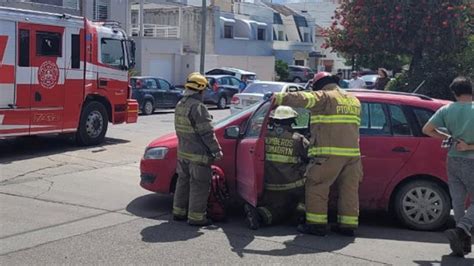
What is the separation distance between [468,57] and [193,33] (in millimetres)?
29758

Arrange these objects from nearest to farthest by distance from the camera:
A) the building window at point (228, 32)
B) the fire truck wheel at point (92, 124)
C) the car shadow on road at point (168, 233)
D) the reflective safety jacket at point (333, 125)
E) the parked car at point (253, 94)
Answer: the car shadow on road at point (168, 233) < the reflective safety jacket at point (333, 125) < the fire truck wheel at point (92, 124) < the parked car at point (253, 94) < the building window at point (228, 32)

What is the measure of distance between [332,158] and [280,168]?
23.6 inches

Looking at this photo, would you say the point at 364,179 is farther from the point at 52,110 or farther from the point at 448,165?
the point at 52,110

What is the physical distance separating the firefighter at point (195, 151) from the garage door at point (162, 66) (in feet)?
97.8

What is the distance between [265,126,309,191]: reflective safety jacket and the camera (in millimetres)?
6883

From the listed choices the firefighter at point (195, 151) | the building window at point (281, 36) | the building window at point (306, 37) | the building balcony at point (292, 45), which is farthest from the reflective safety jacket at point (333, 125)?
the building window at point (306, 37)

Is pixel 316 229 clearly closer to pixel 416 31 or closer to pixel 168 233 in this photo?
pixel 168 233

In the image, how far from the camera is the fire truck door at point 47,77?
12.1m

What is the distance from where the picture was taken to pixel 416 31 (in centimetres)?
1423

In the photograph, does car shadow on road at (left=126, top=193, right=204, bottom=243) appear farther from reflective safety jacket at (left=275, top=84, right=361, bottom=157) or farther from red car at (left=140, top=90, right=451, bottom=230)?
reflective safety jacket at (left=275, top=84, right=361, bottom=157)

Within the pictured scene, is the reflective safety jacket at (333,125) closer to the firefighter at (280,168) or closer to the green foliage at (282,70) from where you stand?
the firefighter at (280,168)

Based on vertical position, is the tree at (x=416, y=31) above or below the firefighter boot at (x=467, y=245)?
above

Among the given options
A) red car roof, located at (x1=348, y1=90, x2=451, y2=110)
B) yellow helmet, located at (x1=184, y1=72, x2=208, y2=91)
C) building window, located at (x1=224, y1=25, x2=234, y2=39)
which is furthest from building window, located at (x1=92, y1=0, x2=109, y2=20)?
red car roof, located at (x1=348, y1=90, x2=451, y2=110)

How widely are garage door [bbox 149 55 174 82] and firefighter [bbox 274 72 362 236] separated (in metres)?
30.6
